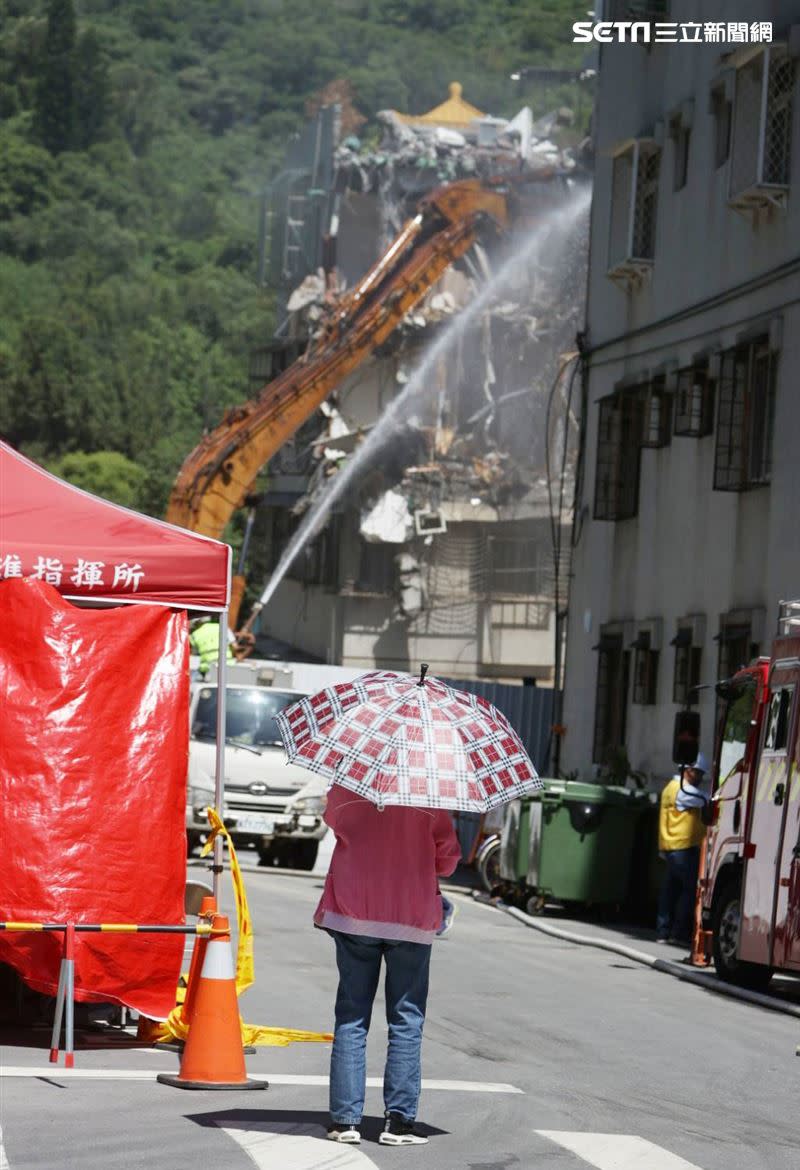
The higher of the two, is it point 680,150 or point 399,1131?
point 680,150

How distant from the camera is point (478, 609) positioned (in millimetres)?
57719

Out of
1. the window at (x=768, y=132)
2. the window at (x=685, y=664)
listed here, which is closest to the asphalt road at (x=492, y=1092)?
the window at (x=685, y=664)

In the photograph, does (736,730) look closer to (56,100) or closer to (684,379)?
(684,379)

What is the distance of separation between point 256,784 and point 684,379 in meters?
7.02

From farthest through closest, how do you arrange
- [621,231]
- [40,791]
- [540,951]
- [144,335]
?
[144,335] → [621,231] → [540,951] → [40,791]

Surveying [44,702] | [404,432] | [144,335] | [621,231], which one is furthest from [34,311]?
[44,702]

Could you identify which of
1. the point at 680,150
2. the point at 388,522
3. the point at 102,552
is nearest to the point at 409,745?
the point at 102,552

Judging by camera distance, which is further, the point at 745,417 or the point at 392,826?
the point at 745,417

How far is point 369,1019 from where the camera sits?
9039 millimetres

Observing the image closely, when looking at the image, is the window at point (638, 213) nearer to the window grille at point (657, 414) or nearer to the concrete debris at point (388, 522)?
the window grille at point (657, 414)

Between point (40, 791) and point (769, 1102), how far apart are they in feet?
13.4

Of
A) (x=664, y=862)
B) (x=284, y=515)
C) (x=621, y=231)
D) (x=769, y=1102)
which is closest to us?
(x=769, y=1102)

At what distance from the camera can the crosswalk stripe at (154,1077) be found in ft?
35.1

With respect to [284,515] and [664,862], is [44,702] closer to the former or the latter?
[664,862]
